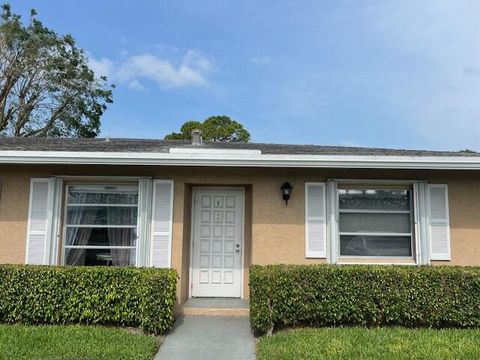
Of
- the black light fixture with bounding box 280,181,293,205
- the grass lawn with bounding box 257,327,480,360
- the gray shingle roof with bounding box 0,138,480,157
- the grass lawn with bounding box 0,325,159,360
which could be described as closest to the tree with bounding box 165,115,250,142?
the gray shingle roof with bounding box 0,138,480,157

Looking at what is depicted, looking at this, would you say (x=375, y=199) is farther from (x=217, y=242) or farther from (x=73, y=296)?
(x=73, y=296)

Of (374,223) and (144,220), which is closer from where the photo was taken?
(144,220)

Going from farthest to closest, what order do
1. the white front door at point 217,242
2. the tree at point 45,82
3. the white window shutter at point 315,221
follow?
the tree at point 45,82 → the white front door at point 217,242 → the white window shutter at point 315,221

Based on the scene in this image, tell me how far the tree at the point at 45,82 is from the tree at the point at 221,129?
689 cm

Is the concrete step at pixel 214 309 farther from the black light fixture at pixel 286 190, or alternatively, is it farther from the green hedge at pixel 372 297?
the black light fixture at pixel 286 190

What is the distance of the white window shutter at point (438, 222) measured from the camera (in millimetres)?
7262

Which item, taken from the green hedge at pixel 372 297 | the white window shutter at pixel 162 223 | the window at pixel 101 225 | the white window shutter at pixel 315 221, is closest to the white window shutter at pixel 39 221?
the window at pixel 101 225

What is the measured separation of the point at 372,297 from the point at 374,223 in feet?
5.67

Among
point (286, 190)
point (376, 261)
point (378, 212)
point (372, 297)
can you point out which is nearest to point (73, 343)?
point (286, 190)

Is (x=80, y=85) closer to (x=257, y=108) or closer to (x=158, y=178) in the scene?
(x=257, y=108)

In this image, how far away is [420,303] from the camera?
6059 millimetres

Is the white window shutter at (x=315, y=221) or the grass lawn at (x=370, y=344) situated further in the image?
the white window shutter at (x=315, y=221)

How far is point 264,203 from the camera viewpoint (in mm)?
7285

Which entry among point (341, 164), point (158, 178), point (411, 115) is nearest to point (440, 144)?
point (411, 115)
